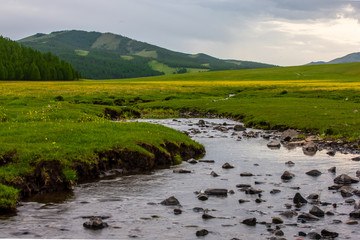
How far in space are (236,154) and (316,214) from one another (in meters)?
12.4

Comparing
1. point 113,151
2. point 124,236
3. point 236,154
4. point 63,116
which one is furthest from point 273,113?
point 124,236

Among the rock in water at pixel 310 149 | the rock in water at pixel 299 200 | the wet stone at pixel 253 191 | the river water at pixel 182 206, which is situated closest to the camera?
the river water at pixel 182 206

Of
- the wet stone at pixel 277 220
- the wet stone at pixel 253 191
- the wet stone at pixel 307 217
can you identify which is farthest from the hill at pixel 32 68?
the wet stone at pixel 307 217

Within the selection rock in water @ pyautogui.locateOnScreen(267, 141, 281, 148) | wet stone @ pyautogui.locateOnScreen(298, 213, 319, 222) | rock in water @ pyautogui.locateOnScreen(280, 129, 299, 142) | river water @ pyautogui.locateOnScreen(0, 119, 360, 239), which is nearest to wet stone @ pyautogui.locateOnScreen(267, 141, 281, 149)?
rock in water @ pyautogui.locateOnScreen(267, 141, 281, 148)

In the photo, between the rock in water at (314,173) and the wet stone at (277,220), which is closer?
the wet stone at (277,220)

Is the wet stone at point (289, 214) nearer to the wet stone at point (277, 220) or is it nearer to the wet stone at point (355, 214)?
the wet stone at point (277, 220)

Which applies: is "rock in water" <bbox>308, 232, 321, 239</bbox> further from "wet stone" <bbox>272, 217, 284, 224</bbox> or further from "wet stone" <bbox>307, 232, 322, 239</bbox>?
"wet stone" <bbox>272, 217, 284, 224</bbox>

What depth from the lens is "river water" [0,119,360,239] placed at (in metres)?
13.1

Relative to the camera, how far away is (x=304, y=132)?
1422 inches

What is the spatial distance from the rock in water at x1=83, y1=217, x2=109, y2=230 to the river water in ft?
0.67

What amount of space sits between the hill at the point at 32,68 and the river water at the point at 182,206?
6116 inches

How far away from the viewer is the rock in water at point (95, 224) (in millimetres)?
13477

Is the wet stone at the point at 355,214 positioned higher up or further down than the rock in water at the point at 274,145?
further down

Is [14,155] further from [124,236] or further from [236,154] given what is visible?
[236,154]
